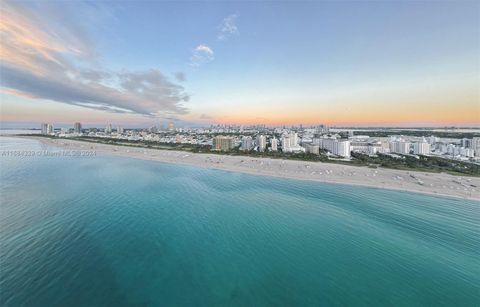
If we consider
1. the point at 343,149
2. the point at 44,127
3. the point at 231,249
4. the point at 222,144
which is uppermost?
the point at 44,127

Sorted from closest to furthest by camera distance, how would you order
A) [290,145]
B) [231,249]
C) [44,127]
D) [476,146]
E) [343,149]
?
[231,249] < [476,146] < [343,149] < [290,145] < [44,127]

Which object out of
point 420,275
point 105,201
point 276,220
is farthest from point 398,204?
point 105,201

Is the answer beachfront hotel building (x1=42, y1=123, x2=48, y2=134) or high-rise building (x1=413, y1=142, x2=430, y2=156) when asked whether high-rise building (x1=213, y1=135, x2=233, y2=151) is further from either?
beachfront hotel building (x1=42, y1=123, x2=48, y2=134)

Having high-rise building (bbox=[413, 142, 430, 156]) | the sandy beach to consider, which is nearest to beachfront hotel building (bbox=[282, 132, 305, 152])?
the sandy beach

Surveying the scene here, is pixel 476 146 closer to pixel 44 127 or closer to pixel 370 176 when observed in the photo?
pixel 370 176

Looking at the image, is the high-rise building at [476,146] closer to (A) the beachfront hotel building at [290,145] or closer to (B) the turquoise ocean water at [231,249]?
(A) the beachfront hotel building at [290,145]

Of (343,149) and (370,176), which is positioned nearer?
(370,176)

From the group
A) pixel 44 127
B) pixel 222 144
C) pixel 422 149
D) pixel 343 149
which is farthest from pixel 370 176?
pixel 44 127

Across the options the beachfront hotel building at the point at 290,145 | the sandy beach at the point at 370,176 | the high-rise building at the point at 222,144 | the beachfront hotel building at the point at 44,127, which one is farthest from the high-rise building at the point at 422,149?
the beachfront hotel building at the point at 44,127
